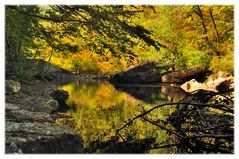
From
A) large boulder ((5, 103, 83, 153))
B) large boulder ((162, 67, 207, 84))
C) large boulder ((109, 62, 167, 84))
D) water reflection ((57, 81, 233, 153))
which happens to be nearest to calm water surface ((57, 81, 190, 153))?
water reflection ((57, 81, 233, 153))

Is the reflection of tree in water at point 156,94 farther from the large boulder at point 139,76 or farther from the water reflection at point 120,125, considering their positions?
the large boulder at point 139,76

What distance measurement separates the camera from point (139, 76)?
18.4 metres

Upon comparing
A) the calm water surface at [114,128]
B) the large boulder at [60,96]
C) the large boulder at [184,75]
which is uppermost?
the large boulder at [184,75]

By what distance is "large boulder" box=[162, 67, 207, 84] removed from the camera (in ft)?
55.0

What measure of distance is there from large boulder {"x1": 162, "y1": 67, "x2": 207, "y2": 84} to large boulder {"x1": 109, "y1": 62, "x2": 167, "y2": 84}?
19.3 inches

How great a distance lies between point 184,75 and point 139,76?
2.33m

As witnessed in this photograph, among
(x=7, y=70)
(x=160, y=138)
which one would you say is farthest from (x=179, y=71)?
(x=160, y=138)

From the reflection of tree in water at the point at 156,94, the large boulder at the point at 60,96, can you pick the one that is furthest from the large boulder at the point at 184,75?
the large boulder at the point at 60,96

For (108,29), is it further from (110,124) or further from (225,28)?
(225,28)

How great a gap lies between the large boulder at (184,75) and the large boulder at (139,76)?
49 cm

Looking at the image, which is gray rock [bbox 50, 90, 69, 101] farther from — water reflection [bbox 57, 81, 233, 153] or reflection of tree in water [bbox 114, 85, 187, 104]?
reflection of tree in water [bbox 114, 85, 187, 104]

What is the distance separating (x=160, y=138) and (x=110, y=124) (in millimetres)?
1620

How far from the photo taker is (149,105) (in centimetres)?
951

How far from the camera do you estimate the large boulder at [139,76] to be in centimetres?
1842
